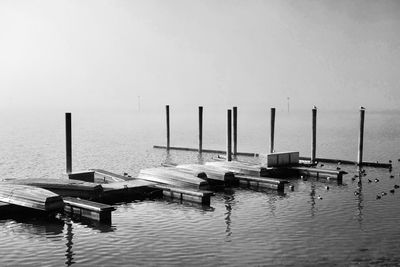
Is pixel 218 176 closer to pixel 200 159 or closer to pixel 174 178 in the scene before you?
pixel 174 178

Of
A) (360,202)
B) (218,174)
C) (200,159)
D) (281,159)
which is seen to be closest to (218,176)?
(218,174)

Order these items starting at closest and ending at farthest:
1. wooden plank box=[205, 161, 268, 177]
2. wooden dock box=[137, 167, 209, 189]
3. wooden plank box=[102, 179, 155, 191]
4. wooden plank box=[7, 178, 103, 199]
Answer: wooden plank box=[7, 178, 103, 199]
wooden plank box=[102, 179, 155, 191]
wooden dock box=[137, 167, 209, 189]
wooden plank box=[205, 161, 268, 177]

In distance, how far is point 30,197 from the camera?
826 inches

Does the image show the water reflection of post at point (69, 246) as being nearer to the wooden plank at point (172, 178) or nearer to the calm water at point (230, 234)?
the calm water at point (230, 234)

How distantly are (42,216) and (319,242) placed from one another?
1181cm

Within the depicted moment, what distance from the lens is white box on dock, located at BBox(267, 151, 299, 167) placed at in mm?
33372

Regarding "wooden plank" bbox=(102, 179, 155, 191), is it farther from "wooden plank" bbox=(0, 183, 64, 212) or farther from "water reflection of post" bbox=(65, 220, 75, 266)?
"water reflection of post" bbox=(65, 220, 75, 266)

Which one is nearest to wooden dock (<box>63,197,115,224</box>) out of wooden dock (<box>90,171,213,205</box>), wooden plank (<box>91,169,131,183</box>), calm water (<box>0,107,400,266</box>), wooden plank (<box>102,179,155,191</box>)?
calm water (<box>0,107,400,266</box>)

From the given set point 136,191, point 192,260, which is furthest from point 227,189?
point 192,260

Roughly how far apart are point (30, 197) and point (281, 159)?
18.3m

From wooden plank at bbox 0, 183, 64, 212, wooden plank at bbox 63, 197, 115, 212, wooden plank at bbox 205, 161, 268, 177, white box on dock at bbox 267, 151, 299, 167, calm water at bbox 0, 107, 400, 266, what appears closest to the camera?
calm water at bbox 0, 107, 400, 266

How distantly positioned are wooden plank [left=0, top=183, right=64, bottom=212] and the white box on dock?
1642cm

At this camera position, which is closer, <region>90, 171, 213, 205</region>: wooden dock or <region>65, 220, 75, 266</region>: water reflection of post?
<region>65, 220, 75, 266</region>: water reflection of post

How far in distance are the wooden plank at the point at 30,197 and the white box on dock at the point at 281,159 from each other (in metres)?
16.4
